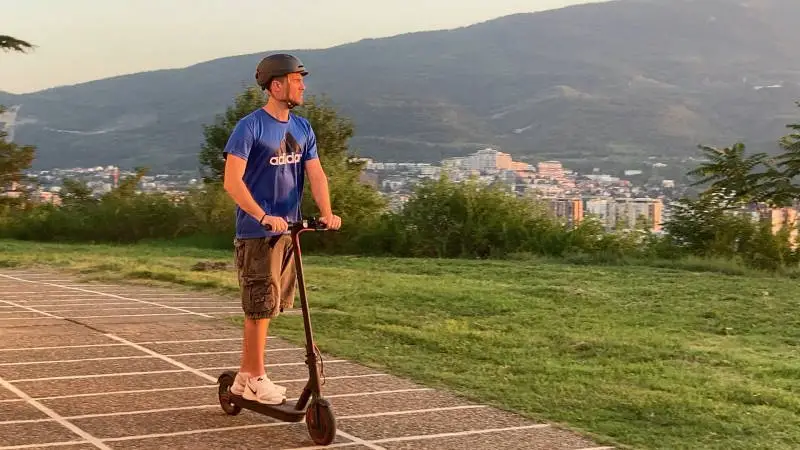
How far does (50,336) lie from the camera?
750cm

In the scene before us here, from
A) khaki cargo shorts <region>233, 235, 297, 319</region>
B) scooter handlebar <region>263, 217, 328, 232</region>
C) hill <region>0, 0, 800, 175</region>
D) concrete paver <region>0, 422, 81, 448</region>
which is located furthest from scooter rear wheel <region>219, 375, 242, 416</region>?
hill <region>0, 0, 800, 175</region>

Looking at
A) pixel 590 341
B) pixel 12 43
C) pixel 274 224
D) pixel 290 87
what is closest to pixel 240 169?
pixel 274 224

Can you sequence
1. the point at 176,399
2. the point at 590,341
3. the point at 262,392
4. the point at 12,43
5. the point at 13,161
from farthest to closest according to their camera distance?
the point at 13,161, the point at 12,43, the point at 590,341, the point at 176,399, the point at 262,392

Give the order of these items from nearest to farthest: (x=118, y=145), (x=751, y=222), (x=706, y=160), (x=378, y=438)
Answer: (x=378, y=438)
(x=751, y=222)
(x=706, y=160)
(x=118, y=145)

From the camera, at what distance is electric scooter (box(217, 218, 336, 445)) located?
15.6ft

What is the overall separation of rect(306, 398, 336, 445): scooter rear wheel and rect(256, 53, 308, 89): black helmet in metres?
1.55

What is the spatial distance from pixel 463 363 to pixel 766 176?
599 inches

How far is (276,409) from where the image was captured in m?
5.03

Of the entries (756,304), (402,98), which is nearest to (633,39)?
(402,98)

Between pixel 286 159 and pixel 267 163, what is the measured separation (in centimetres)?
11

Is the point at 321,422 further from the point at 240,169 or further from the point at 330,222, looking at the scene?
the point at 240,169

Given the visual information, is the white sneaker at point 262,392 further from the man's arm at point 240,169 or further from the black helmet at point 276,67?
the black helmet at point 276,67

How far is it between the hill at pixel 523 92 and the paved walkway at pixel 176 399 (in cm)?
5991

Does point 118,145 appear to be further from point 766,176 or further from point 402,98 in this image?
point 766,176
